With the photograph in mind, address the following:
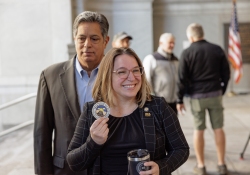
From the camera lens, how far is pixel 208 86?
5.97 meters

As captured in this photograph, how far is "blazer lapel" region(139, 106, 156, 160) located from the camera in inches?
93.4

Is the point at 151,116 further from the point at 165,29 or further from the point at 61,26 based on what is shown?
the point at 165,29

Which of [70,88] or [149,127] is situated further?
[70,88]

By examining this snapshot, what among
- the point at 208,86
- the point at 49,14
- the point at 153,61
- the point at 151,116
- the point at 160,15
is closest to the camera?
the point at 151,116

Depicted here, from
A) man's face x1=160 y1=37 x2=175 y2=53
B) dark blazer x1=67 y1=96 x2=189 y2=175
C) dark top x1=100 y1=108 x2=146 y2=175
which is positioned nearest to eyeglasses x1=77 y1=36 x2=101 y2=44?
dark blazer x1=67 y1=96 x2=189 y2=175

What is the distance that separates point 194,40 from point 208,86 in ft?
2.41

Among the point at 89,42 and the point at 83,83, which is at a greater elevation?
the point at 89,42

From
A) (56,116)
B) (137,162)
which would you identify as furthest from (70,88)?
(137,162)

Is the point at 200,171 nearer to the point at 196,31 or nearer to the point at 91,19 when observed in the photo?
the point at 196,31

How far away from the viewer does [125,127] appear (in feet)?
7.96

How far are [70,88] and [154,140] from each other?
2.94 feet

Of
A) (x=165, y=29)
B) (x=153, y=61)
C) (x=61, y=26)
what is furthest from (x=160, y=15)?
(x=153, y=61)

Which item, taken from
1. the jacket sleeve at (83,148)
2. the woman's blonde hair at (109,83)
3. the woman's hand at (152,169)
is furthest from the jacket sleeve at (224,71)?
the woman's hand at (152,169)

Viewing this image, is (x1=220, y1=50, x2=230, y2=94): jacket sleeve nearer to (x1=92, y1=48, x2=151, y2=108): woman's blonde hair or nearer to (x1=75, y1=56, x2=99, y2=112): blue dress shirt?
(x1=75, y1=56, x2=99, y2=112): blue dress shirt
